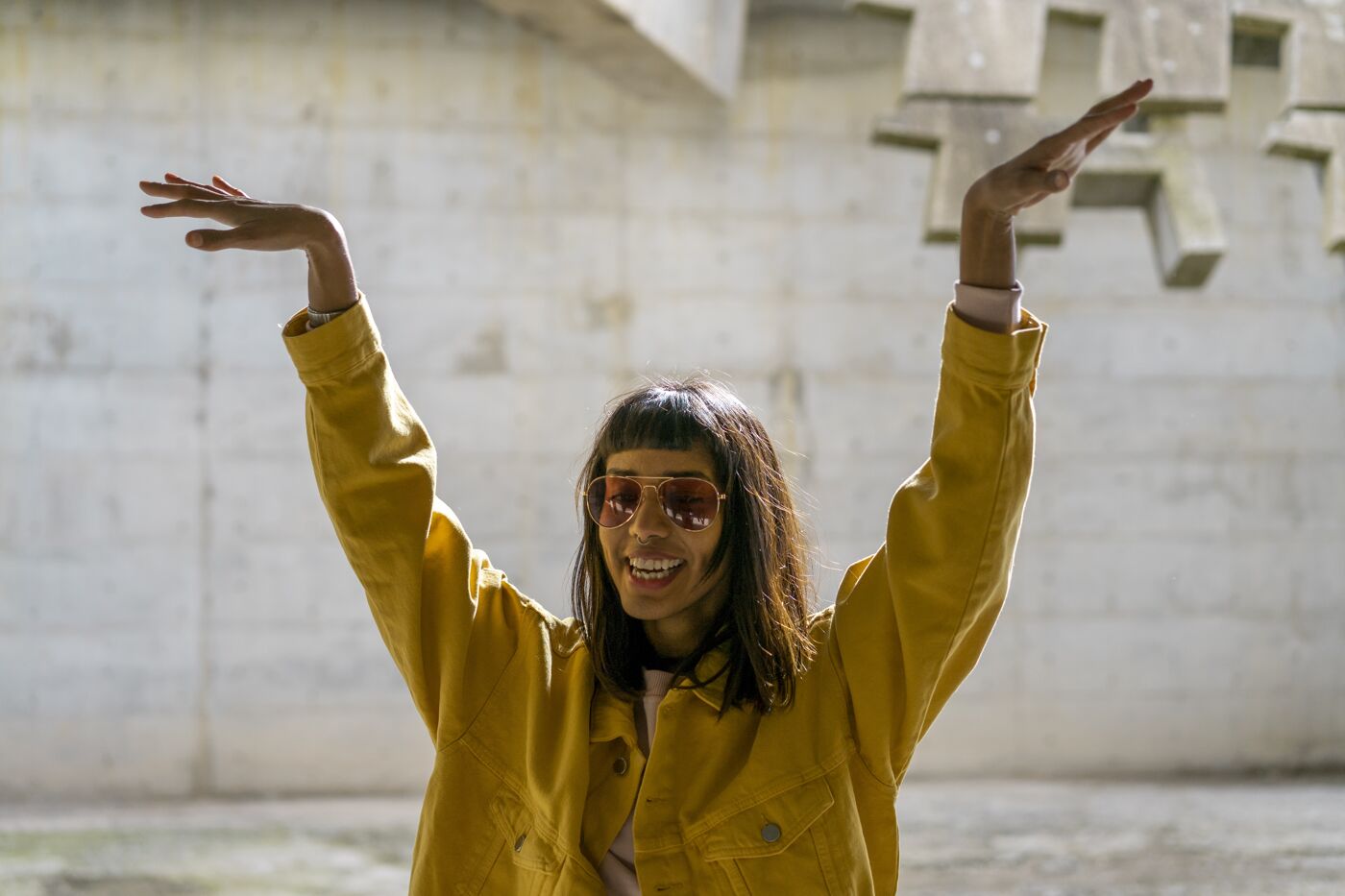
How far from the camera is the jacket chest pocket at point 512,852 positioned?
1.37 m

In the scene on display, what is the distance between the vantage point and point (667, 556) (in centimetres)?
145

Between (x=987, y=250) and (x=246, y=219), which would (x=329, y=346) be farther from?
(x=987, y=250)

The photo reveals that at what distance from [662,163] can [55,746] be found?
3508 mm

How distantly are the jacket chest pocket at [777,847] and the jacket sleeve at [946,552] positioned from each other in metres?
0.09

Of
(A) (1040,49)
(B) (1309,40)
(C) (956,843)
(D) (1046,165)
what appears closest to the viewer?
(D) (1046,165)

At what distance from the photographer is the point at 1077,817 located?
223 inches

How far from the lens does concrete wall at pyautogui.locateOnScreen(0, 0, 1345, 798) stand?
6.19 m

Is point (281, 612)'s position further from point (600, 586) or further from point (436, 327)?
point (600, 586)

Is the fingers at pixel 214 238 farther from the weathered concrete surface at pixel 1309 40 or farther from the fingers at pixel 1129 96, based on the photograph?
the weathered concrete surface at pixel 1309 40

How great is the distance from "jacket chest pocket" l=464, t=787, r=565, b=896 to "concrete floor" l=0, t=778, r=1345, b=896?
3.24 meters

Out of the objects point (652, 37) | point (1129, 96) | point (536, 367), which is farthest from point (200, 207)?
point (536, 367)

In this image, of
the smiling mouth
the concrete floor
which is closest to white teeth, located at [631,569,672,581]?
the smiling mouth

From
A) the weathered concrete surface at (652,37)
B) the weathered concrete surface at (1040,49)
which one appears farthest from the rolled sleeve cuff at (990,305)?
the weathered concrete surface at (652,37)

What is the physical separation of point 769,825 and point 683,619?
0.81ft
